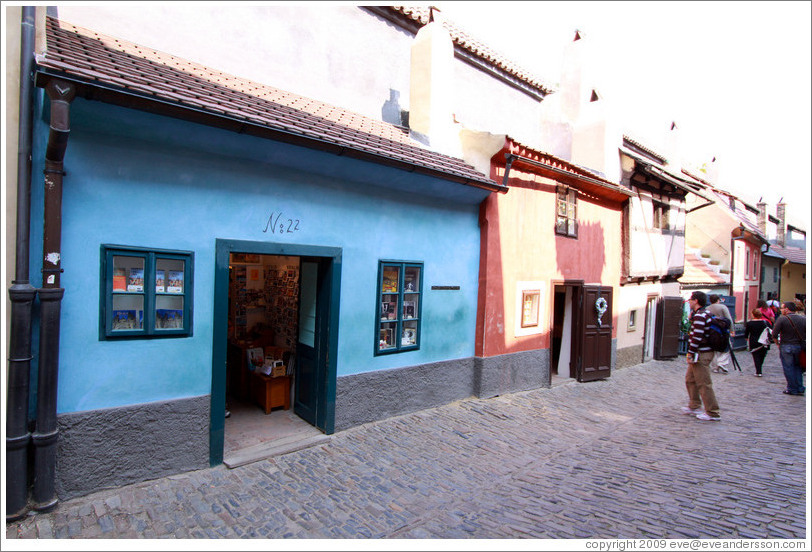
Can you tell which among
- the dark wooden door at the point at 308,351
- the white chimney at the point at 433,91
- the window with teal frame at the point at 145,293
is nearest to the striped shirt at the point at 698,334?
the white chimney at the point at 433,91

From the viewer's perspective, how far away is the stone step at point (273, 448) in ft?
18.5

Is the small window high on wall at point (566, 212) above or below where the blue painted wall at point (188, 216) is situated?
above

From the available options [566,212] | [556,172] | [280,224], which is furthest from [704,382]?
[280,224]

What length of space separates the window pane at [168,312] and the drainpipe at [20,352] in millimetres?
1114

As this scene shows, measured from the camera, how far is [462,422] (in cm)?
757

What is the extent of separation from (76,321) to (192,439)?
6.01ft

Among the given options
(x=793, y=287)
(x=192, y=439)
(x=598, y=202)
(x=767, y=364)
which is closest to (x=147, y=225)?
(x=192, y=439)

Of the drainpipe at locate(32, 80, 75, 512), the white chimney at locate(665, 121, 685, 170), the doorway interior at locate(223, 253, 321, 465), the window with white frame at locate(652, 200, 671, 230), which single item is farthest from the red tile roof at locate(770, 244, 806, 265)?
the drainpipe at locate(32, 80, 75, 512)

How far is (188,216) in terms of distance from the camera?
5250 mm

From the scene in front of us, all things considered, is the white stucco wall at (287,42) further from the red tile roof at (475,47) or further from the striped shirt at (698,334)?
A: the striped shirt at (698,334)

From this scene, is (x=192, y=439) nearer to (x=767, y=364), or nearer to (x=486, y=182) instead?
(x=486, y=182)

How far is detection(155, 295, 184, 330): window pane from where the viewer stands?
16.7 ft

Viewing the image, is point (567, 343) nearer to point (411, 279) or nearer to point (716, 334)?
point (716, 334)

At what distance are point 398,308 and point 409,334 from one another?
22.8 inches
